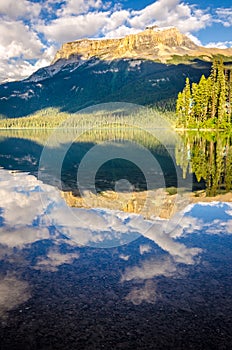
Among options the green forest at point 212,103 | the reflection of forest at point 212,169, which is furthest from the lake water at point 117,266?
the green forest at point 212,103

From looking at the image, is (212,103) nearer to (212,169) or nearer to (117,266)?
(212,169)

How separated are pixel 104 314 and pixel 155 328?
1.42m

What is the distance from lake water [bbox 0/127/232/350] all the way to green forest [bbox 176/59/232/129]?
76.0 meters

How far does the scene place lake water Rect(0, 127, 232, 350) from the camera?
26.7 ft

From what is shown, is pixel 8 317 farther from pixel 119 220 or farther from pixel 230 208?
pixel 230 208

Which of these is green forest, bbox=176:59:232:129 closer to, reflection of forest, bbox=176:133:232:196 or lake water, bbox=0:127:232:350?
reflection of forest, bbox=176:133:232:196

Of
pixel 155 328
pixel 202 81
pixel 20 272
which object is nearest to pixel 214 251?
pixel 155 328

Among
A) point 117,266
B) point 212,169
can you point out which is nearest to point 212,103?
point 212,169

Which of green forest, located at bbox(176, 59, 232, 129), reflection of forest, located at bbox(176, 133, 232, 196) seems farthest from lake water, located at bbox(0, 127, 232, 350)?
green forest, located at bbox(176, 59, 232, 129)

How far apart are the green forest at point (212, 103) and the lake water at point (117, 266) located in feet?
249

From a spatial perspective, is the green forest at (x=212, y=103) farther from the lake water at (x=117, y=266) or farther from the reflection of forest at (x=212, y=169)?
the lake water at (x=117, y=266)

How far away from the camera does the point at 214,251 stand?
43.8ft

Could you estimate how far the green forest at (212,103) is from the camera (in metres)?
96.6

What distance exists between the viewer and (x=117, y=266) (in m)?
12.1
